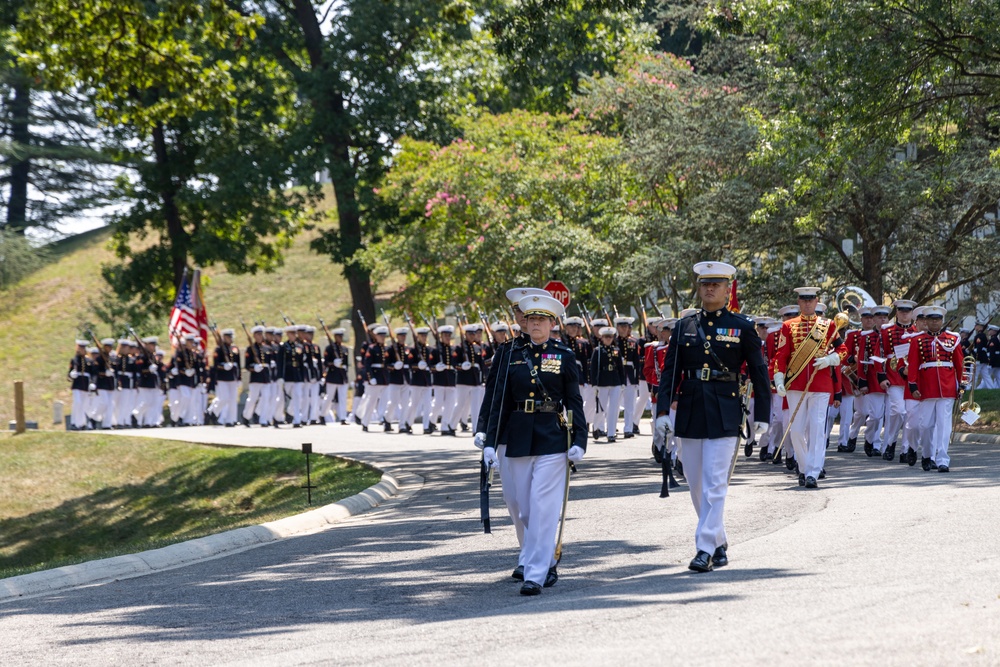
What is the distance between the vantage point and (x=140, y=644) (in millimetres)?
7355

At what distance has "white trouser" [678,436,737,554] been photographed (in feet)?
28.7

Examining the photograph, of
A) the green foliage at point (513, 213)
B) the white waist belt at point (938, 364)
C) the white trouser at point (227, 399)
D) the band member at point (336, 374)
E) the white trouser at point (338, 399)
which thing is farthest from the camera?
the white trouser at point (227, 399)

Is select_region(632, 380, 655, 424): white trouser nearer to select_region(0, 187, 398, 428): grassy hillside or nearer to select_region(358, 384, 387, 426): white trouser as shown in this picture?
select_region(358, 384, 387, 426): white trouser

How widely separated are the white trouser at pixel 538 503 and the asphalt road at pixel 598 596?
248 millimetres

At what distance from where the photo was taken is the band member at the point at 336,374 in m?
28.4

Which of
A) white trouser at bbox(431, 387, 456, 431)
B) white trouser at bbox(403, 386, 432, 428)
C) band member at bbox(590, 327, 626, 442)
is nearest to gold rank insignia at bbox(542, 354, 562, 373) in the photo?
band member at bbox(590, 327, 626, 442)

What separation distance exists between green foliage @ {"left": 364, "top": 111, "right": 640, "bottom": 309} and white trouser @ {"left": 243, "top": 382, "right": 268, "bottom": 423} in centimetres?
538

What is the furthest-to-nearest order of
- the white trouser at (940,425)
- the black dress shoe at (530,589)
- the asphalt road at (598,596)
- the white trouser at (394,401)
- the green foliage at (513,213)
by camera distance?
the green foliage at (513,213)
the white trouser at (394,401)
the white trouser at (940,425)
the black dress shoe at (530,589)
the asphalt road at (598,596)

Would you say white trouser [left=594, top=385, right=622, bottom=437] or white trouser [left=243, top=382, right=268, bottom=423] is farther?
white trouser [left=243, top=382, right=268, bottom=423]

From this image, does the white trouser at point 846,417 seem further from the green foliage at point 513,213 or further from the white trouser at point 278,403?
the white trouser at point 278,403

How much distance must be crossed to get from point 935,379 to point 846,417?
430 cm

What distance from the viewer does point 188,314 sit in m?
33.8

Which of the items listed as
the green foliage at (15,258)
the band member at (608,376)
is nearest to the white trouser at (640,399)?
the band member at (608,376)

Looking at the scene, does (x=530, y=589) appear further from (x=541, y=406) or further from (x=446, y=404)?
(x=446, y=404)
